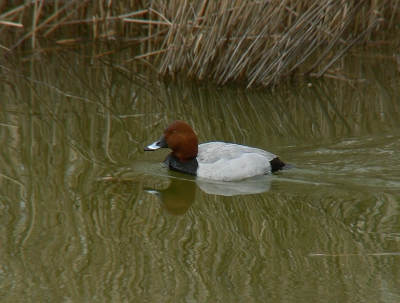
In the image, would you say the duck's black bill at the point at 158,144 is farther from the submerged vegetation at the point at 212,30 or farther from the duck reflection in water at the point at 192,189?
the submerged vegetation at the point at 212,30

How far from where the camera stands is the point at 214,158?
693 cm

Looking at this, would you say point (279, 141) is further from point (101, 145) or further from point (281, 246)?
point (281, 246)

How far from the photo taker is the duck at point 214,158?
6867 mm

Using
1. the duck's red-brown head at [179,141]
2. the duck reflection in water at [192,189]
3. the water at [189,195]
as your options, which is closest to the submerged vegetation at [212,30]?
the water at [189,195]

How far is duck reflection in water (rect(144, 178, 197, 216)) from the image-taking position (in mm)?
6159

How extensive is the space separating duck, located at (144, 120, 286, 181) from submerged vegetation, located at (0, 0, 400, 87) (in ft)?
8.02

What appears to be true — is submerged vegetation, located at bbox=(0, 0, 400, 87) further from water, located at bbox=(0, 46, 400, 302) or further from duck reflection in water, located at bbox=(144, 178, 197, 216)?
duck reflection in water, located at bbox=(144, 178, 197, 216)

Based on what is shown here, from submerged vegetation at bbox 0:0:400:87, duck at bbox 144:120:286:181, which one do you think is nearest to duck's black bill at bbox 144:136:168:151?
duck at bbox 144:120:286:181

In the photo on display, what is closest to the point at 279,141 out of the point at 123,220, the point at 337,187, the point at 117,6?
the point at 337,187

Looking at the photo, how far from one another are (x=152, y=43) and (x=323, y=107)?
356 cm

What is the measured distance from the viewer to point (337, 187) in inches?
261

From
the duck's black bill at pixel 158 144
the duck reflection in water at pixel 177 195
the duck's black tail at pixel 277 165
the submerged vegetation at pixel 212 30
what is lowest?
the duck reflection in water at pixel 177 195

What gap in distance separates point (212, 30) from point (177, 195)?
3149 mm

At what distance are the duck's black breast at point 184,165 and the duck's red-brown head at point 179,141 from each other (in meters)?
0.06
